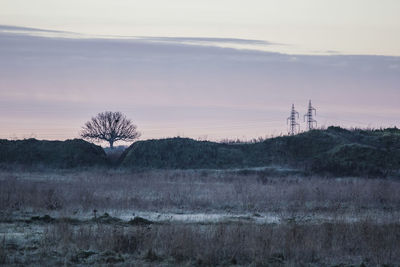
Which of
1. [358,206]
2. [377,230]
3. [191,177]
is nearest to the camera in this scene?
[377,230]

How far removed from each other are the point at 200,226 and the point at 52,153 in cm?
3657

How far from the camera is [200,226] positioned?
18.7 metres

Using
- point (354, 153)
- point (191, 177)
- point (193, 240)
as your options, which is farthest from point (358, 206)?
point (354, 153)

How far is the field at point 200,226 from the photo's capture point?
14047mm

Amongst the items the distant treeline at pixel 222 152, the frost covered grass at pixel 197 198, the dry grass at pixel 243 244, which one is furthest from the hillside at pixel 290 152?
the dry grass at pixel 243 244

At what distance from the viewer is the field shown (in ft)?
46.1

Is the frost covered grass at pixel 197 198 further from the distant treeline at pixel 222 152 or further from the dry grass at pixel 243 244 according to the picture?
the distant treeline at pixel 222 152

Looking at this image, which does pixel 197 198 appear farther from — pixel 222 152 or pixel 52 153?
pixel 52 153

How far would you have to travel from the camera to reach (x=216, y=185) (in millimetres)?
34031

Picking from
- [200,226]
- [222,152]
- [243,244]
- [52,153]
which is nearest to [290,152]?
[222,152]

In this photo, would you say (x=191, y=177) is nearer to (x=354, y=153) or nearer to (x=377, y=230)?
(x=354, y=153)

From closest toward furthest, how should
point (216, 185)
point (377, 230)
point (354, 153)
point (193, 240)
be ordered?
1. point (193, 240)
2. point (377, 230)
3. point (216, 185)
4. point (354, 153)

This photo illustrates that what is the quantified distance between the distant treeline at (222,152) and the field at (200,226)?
16040 mm

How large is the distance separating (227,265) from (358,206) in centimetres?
1359
